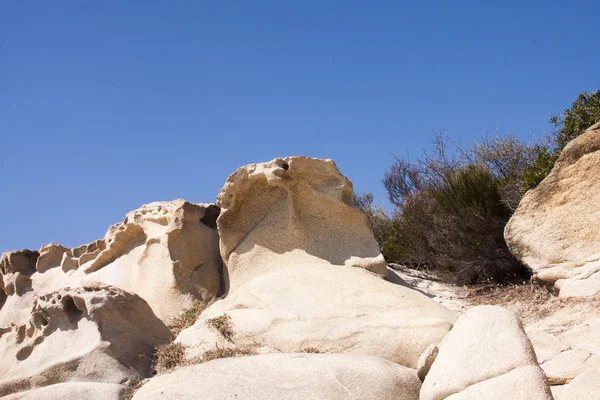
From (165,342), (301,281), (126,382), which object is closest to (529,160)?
(301,281)

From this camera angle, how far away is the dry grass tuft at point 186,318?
21.1 ft

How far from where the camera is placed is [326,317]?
5.38 metres

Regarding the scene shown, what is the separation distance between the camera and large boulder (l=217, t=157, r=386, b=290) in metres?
6.90

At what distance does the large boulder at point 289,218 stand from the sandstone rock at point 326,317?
612 millimetres

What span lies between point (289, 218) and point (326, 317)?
71.3 inches

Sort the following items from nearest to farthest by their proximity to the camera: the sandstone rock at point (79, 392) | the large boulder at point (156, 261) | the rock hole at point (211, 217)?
the sandstone rock at point (79, 392), the large boulder at point (156, 261), the rock hole at point (211, 217)

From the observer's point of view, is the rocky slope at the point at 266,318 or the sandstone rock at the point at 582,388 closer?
the sandstone rock at the point at 582,388

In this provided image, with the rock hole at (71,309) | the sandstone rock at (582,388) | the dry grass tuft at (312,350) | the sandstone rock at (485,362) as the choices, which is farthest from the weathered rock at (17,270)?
the sandstone rock at (582,388)

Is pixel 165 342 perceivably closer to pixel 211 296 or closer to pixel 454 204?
pixel 211 296

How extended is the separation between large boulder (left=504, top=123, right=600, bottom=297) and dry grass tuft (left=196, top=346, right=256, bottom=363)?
2.88 m

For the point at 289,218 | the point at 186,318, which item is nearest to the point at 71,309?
the point at 186,318

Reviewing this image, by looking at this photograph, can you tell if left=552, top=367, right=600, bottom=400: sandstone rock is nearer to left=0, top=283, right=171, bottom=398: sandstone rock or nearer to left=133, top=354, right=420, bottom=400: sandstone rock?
left=133, top=354, right=420, bottom=400: sandstone rock

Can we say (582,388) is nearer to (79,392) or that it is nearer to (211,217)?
(79,392)

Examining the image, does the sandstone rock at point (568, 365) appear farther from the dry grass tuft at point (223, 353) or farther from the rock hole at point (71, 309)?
the rock hole at point (71, 309)
